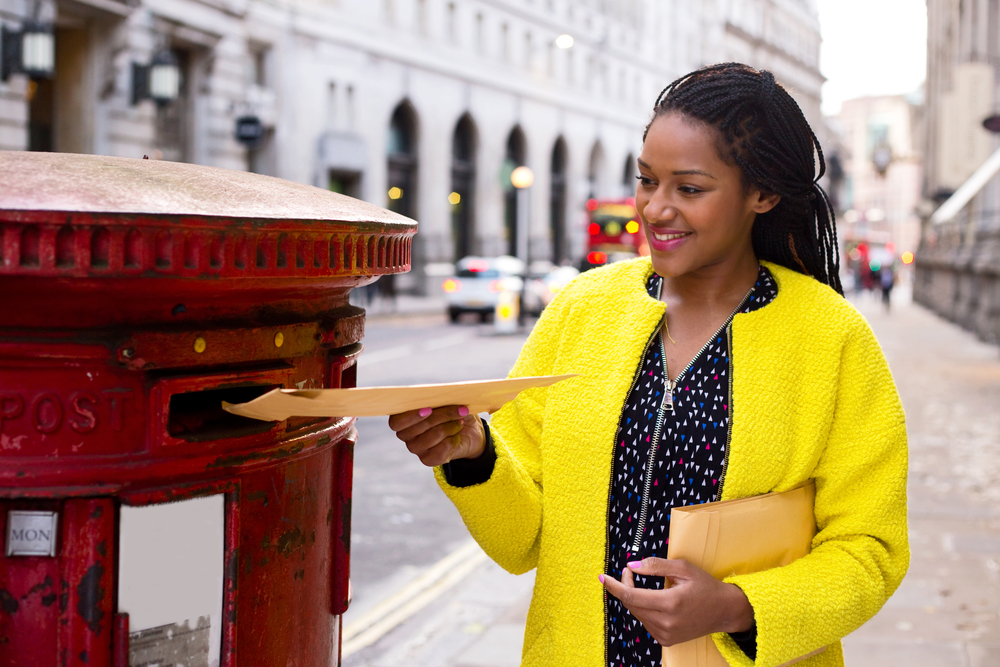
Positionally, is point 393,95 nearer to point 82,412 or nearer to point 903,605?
point 903,605

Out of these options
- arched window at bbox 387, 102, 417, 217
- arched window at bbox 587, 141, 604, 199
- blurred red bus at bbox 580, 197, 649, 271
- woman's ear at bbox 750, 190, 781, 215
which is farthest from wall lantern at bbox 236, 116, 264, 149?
arched window at bbox 587, 141, 604, 199

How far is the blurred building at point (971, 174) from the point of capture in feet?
57.7

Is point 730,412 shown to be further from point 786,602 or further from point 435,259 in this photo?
point 435,259

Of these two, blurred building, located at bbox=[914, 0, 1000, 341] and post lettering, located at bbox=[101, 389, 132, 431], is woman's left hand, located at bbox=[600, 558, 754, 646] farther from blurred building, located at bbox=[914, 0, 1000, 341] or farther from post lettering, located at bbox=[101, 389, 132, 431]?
blurred building, located at bbox=[914, 0, 1000, 341]

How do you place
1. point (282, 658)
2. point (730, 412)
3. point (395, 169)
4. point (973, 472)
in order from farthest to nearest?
point (395, 169) → point (973, 472) → point (730, 412) → point (282, 658)

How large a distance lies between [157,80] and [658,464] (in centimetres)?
1996

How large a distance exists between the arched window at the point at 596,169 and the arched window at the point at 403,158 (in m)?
14.4

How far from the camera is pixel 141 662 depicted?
1353mm

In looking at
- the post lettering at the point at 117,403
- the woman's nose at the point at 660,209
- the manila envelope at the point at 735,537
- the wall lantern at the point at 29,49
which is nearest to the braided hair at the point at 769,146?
the woman's nose at the point at 660,209

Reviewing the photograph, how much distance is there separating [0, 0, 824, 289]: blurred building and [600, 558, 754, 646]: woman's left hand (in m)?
10.7

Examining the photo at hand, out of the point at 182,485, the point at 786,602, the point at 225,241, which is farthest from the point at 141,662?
the point at 786,602

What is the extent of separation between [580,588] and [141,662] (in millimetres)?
771

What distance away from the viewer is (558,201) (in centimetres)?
4397

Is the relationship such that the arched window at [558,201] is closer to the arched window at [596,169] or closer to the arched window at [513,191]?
the arched window at [596,169]
